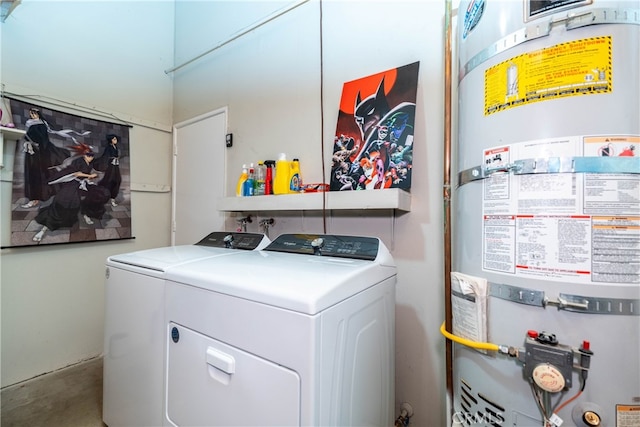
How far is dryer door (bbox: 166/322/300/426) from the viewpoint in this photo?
2.58 ft

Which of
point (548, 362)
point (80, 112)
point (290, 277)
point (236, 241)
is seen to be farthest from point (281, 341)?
point (80, 112)

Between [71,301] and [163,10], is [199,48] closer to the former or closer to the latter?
[163,10]

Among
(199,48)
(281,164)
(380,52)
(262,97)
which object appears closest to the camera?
(380,52)

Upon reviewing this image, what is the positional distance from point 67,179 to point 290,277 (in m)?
2.31

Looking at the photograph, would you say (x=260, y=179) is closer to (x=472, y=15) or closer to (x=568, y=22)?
(x=472, y=15)

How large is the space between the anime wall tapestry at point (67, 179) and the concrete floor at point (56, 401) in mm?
1042

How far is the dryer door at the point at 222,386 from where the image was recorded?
2.58 feet

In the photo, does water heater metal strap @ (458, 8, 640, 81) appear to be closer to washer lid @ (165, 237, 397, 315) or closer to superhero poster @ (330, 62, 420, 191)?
superhero poster @ (330, 62, 420, 191)

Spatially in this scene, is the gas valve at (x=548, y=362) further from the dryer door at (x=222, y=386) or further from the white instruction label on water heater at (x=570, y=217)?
the dryer door at (x=222, y=386)

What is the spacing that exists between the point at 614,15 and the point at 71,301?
11.5 ft

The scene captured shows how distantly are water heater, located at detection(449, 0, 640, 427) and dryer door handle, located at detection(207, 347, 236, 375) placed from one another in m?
0.83

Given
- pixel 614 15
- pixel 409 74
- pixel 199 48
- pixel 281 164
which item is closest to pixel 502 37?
pixel 614 15

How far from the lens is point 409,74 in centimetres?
144

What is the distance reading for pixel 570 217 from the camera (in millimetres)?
766
